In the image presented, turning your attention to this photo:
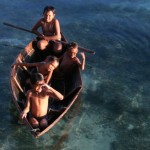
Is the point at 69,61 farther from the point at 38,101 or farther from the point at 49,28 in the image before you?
the point at 38,101

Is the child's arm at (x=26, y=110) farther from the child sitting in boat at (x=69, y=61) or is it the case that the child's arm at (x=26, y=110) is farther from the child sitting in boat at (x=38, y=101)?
the child sitting in boat at (x=69, y=61)

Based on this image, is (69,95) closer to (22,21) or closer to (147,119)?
(147,119)

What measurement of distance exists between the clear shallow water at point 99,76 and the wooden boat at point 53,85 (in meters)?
0.54

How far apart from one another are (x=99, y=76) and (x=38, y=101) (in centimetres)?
306

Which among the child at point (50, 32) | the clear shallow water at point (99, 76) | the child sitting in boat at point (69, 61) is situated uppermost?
the child at point (50, 32)

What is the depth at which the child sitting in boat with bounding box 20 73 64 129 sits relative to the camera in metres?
7.54

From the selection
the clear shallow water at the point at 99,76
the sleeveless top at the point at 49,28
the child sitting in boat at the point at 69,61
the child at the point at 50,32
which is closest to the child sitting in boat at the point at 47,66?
the child sitting in boat at the point at 69,61

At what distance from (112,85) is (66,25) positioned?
3085 mm

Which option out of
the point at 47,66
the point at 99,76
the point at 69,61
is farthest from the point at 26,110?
the point at 99,76

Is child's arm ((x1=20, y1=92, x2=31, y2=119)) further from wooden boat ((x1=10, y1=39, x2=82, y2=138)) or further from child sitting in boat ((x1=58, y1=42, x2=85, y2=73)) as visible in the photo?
child sitting in boat ((x1=58, y1=42, x2=85, y2=73))

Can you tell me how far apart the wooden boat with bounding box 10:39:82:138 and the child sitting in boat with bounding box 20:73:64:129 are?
0.49 feet

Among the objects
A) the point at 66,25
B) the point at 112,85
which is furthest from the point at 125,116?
the point at 66,25

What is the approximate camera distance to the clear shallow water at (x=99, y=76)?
8.69 meters

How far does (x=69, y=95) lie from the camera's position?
885cm
